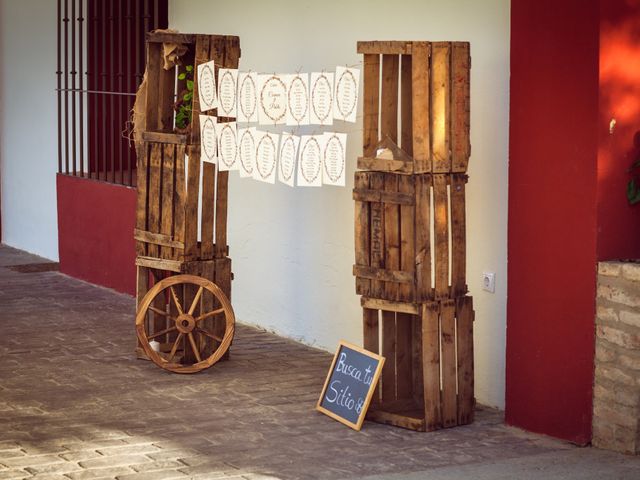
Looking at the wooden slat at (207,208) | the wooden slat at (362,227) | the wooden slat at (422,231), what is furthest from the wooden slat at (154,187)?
the wooden slat at (422,231)

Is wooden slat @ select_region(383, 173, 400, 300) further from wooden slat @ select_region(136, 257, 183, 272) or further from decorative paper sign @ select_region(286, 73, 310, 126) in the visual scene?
wooden slat @ select_region(136, 257, 183, 272)

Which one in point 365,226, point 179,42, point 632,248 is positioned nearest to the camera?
point 632,248

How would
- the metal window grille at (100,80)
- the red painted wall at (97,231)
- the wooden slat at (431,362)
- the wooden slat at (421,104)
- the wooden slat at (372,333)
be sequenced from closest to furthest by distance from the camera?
the wooden slat at (421,104) → the wooden slat at (431,362) → the wooden slat at (372,333) → the red painted wall at (97,231) → the metal window grille at (100,80)

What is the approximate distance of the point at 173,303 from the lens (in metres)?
8.44

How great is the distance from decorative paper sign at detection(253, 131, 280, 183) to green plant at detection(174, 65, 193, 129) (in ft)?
1.94

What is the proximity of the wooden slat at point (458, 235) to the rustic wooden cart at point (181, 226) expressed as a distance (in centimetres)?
176

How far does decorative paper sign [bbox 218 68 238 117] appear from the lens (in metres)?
7.89

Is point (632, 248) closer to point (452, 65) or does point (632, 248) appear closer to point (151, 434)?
point (452, 65)

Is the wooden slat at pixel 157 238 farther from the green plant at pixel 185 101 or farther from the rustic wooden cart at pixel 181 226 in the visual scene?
the green plant at pixel 185 101

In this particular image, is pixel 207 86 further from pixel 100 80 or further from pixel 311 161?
pixel 100 80

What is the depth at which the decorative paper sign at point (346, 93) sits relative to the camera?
6.99m

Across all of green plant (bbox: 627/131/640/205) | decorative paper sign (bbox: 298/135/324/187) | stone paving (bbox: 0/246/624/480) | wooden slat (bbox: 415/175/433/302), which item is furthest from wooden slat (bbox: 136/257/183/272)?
green plant (bbox: 627/131/640/205)

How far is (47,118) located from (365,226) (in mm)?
6775

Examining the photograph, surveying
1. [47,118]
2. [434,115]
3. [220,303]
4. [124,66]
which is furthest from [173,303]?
[47,118]
